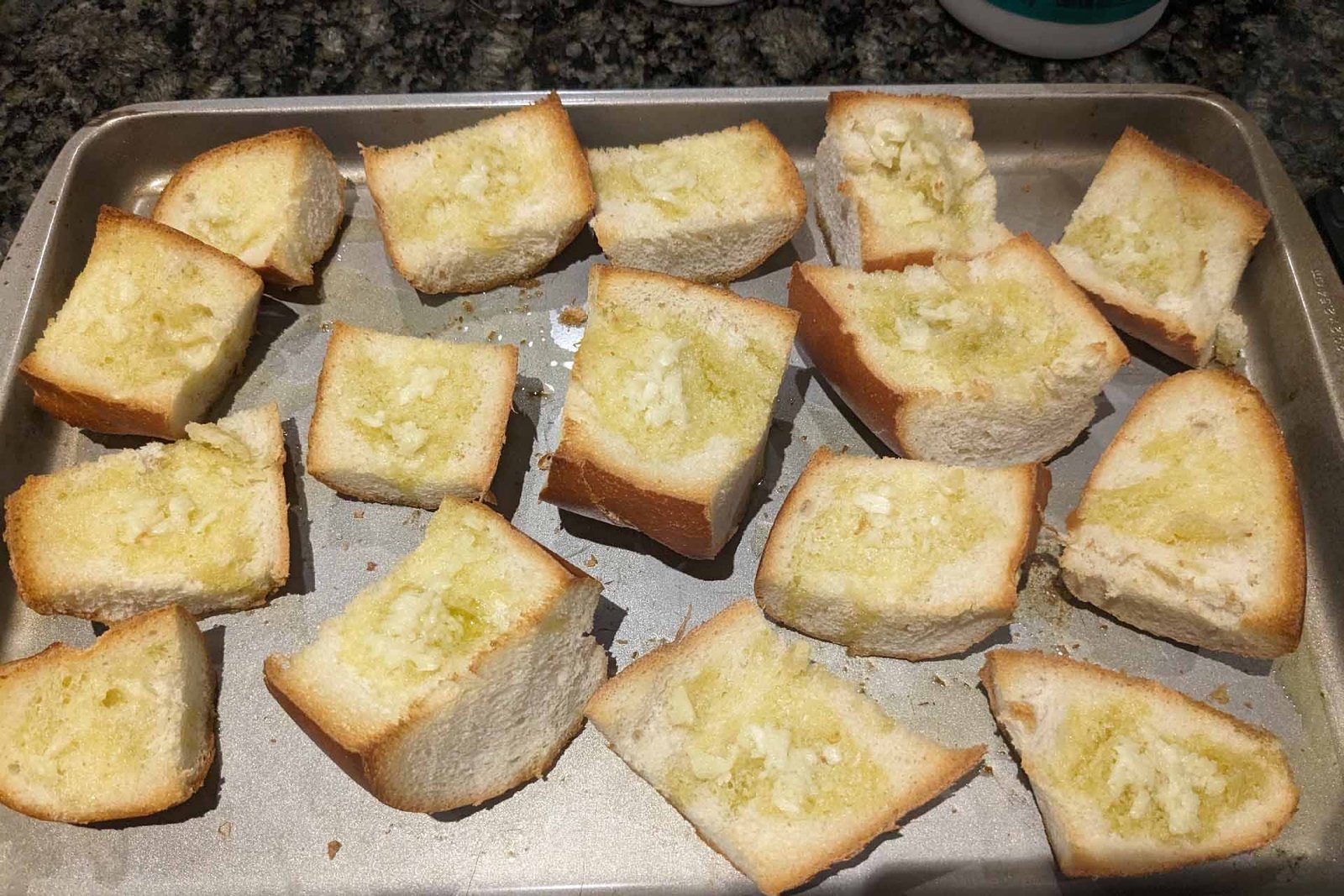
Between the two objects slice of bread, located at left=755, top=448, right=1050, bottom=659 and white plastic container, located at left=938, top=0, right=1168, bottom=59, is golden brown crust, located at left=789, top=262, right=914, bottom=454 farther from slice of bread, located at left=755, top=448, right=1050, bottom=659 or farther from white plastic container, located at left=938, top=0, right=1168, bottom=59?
white plastic container, located at left=938, top=0, right=1168, bottom=59

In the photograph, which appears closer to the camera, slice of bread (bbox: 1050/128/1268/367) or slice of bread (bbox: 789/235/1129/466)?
slice of bread (bbox: 789/235/1129/466)

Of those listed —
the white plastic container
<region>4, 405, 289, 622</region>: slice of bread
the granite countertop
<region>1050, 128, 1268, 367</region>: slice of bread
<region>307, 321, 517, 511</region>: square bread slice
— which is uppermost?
the white plastic container

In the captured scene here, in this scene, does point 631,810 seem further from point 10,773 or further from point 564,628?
point 10,773

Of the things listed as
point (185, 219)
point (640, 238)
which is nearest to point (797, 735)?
point (640, 238)

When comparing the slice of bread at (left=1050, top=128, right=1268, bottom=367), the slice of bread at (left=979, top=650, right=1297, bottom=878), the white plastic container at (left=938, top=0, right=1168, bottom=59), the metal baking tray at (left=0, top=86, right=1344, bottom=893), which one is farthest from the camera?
the white plastic container at (left=938, top=0, right=1168, bottom=59)

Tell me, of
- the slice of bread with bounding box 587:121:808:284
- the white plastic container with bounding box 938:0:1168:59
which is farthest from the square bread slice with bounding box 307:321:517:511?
the white plastic container with bounding box 938:0:1168:59

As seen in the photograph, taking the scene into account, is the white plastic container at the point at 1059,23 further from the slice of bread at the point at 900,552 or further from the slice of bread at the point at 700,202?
the slice of bread at the point at 900,552

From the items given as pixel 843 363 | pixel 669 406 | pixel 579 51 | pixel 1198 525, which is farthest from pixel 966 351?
pixel 579 51
